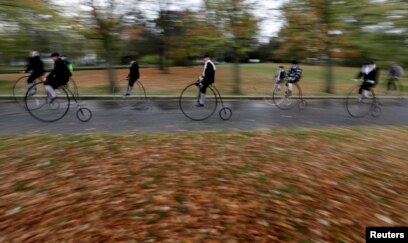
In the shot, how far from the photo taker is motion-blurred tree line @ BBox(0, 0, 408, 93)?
3.74 m

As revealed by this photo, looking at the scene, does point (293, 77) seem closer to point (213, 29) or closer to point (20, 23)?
point (213, 29)

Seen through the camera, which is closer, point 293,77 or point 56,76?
point 56,76

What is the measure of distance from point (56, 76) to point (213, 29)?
1004 centimetres

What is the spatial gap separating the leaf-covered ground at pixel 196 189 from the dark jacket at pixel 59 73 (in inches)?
114

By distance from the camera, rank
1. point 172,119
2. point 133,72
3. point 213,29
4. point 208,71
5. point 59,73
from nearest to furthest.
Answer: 1. point 59,73
2. point 208,71
3. point 172,119
4. point 133,72
5. point 213,29

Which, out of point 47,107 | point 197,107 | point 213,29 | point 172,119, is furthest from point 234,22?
point 47,107

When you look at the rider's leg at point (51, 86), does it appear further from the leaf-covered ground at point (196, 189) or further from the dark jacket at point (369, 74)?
the dark jacket at point (369, 74)

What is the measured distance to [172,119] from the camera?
32.2ft

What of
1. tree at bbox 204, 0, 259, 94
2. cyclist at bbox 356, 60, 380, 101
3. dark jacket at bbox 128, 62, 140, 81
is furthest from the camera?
tree at bbox 204, 0, 259, 94

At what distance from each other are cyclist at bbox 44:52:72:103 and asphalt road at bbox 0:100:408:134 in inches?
39.8

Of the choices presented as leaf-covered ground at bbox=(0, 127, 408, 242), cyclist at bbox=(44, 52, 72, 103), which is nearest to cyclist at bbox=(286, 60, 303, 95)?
leaf-covered ground at bbox=(0, 127, 408, 242)

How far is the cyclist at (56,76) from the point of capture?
8898mm

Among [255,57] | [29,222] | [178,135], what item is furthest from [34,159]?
[255,57]

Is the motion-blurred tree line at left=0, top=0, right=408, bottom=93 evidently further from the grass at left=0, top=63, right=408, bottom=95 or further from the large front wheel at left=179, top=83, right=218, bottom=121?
the large front wheel at left=179, top=83, right=218, bottom=121
